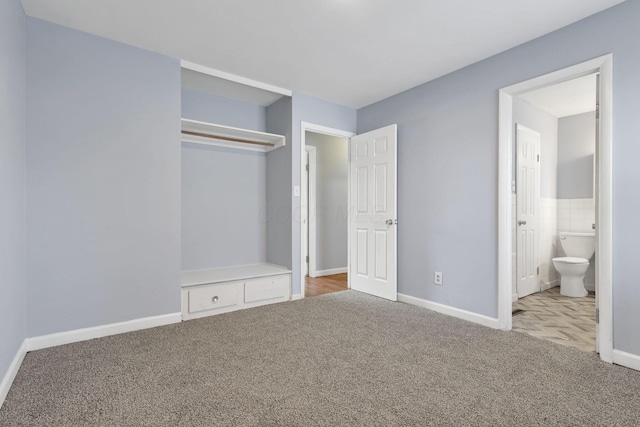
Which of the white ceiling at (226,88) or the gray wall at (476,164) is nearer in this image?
the gray wall at (476,164)

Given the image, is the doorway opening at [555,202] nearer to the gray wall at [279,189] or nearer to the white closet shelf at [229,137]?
the gray wall at [279,189]

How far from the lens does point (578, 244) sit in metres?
4.23

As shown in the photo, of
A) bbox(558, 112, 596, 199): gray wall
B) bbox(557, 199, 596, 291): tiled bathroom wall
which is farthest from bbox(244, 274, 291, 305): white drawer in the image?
bbox(558, 112, 596, 199): gray wall

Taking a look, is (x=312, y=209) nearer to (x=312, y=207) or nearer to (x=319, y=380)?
(x=312, y=207)

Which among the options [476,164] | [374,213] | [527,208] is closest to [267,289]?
[374,213]

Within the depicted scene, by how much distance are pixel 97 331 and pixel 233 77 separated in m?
2.63

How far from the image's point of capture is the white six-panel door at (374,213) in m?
3.70

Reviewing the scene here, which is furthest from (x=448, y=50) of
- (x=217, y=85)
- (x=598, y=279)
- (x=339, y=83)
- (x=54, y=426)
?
(x=54, y=426)

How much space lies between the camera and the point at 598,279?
2234 millimetres

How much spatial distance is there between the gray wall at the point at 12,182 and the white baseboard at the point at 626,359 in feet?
12.1

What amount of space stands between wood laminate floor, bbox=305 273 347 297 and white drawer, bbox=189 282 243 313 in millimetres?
1038

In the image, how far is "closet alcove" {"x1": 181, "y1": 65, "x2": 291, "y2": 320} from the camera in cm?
338

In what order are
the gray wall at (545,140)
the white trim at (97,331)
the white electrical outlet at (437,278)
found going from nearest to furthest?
the white trim at (97,331) → the white electrical outlet at (437,278) → the gray wall at (545,140)

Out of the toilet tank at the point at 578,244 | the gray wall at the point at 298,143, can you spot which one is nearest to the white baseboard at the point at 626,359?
the toilet tank at the point at 578,244
